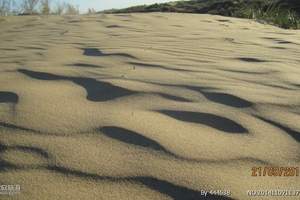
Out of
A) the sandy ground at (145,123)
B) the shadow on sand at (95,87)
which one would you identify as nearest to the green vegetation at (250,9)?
the sandy ground at (145,123)

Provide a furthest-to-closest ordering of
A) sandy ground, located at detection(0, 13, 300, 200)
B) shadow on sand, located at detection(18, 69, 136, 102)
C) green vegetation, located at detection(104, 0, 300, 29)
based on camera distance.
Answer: green vegetation, located at detection(104, 0, 300, 29) → shadow on sand, located at detection(18, 69, 136, 102) → sandy ground, located at detection(0, 13, 300, 200)

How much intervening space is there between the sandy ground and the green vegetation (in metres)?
4.44

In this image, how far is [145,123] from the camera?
5.50 feet

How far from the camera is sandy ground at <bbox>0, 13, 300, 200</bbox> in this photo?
1.31 m

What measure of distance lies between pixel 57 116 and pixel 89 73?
2.18 feet
